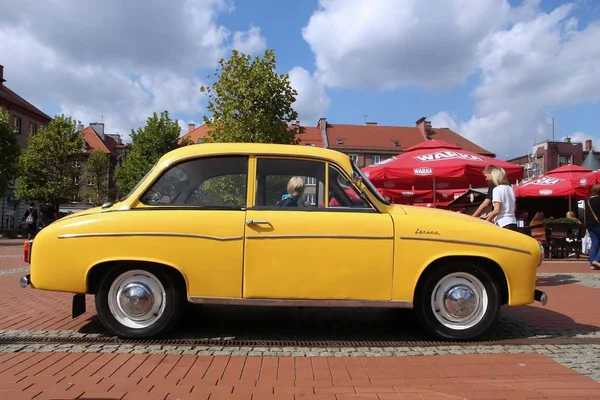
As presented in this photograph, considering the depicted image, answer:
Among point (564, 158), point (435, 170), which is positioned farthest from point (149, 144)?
point (564, 158)

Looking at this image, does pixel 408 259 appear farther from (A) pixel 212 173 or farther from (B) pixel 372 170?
(B) pixel 372 170

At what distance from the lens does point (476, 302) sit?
4.34m

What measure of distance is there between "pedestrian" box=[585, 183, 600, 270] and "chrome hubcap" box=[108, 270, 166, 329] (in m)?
8.82

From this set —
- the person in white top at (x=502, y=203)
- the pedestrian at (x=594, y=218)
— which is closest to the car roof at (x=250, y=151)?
the person in white top at (x=502, y=203)

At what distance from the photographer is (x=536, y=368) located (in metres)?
3.70

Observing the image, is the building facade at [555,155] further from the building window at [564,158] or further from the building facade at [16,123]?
the building facade at [16,123]

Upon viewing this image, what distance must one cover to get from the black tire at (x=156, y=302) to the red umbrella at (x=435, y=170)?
5.29 meters

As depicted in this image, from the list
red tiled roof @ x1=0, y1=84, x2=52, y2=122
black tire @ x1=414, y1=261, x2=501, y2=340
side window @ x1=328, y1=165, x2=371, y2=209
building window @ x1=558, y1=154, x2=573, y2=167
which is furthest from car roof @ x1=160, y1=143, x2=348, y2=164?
building window @ x1=558, y1=154, x2=573, y2=167

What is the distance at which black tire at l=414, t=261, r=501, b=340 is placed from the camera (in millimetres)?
4277

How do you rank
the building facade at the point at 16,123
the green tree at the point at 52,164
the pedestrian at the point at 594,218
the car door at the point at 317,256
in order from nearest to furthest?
1. the car door at the point at 317,256
2. the pedestrian at the point at 594,218
3. the green tree at the point at 52,164
4. the building facade at the point at 16,123

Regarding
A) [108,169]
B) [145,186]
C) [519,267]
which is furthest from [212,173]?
[108,169]

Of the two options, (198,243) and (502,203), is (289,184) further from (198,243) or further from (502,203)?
(502,203)

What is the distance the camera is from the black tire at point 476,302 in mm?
4277

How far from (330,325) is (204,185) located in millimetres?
1967
